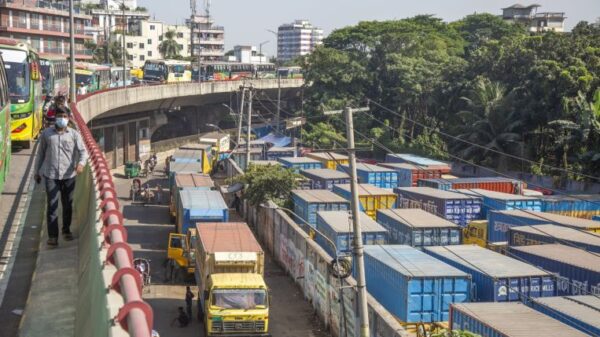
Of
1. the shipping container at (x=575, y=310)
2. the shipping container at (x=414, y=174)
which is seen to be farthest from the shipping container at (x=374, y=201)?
the shipping container at (x=575, y=310)

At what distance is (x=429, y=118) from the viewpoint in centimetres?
7081

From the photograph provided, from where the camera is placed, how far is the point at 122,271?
4.60 m

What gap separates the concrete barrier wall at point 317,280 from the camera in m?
19.7

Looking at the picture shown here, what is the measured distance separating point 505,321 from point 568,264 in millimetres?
5715

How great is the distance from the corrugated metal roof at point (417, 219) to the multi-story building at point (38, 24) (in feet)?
166

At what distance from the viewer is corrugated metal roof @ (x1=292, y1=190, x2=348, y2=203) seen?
3366 centimetres

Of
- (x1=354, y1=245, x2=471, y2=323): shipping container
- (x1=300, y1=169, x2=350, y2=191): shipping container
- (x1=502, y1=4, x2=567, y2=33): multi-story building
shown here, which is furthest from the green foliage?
(x1=502, y1=4, x2=567, y2=33): multi-story building

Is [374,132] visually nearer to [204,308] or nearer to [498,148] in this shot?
[498,148]

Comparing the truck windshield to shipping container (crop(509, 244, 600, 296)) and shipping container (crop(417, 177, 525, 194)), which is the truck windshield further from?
shipping container (crop(417, 177, 525, 194))

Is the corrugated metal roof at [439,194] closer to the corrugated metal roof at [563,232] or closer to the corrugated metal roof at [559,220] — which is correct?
the corrugated metal roof at [559,220]

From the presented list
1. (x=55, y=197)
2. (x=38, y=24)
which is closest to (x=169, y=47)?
(x=38, y=24)

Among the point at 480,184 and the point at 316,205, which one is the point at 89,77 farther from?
the point at 480,184

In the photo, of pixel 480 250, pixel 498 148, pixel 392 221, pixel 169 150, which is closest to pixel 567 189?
pixel 498 148

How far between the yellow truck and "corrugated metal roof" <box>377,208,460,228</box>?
21.7 ft
